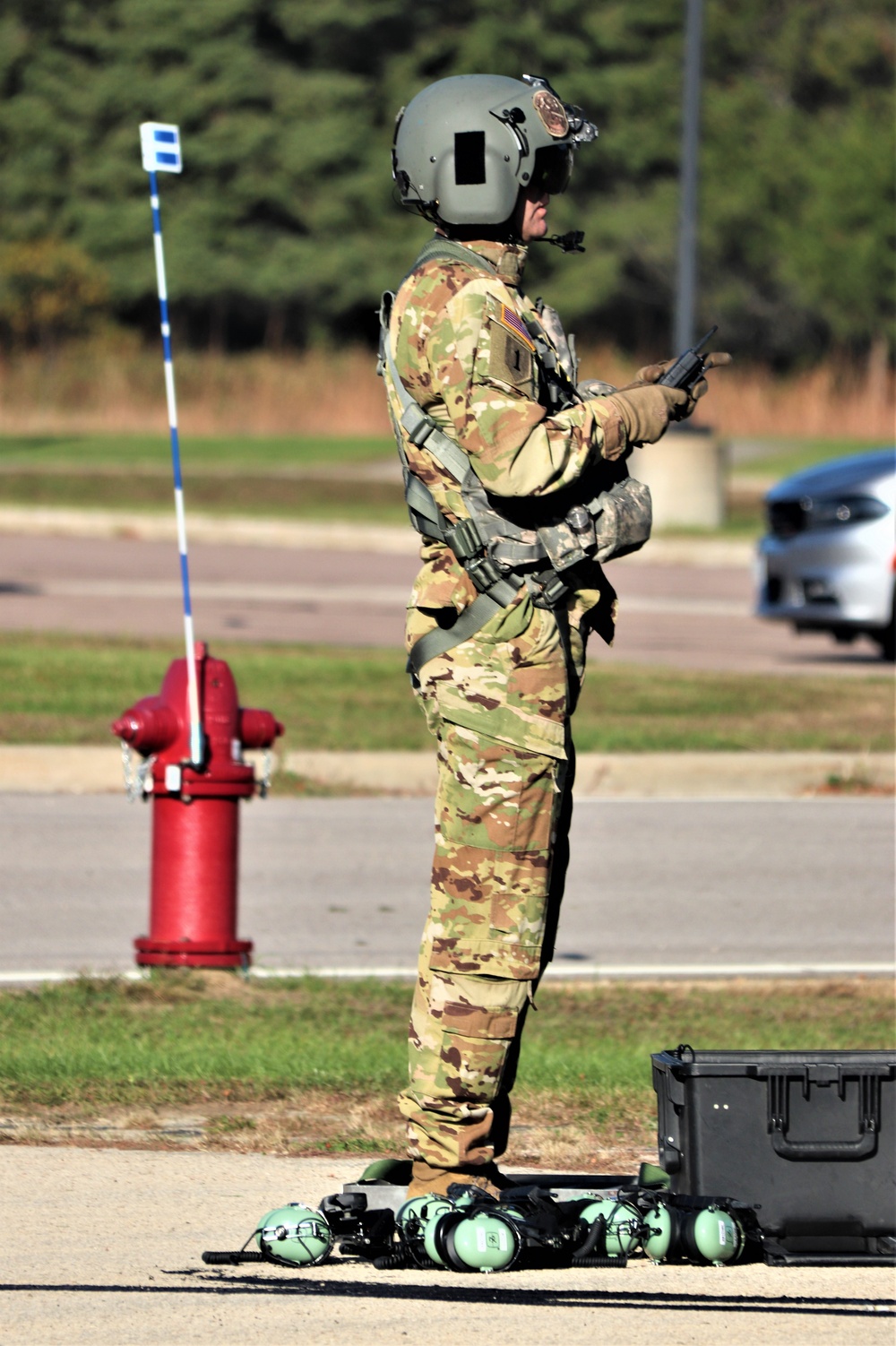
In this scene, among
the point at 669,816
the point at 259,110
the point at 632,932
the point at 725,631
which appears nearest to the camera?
the point at 632,932

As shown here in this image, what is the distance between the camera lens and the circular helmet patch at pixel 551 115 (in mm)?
4383

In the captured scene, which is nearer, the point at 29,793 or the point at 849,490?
the point at 29,793

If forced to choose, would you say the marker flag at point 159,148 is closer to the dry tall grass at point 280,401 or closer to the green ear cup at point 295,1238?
the green ear cup at point 295,1238

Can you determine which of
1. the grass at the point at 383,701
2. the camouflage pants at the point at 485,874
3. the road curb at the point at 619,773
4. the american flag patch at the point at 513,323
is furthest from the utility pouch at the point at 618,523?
the grass at the point at 383,701

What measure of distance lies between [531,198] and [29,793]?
662 cm

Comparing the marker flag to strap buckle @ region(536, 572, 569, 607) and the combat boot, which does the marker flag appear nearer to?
strap buckle @ region(536, 572, 569, 607)

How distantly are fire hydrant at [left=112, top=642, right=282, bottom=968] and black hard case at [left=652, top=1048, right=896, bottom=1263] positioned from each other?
267cm

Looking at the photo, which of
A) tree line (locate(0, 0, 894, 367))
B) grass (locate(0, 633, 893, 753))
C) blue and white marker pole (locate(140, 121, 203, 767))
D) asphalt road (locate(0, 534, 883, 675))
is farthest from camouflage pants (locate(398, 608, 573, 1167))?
tree line (locate(0, 0, 894, 367))

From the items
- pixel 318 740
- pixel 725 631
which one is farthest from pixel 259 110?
pixel 318 740

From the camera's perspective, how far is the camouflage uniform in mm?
4250

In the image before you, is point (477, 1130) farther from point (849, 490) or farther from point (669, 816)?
point (849, 490)

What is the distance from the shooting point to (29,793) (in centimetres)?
1056

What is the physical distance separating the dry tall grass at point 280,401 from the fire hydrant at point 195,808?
1211 inches

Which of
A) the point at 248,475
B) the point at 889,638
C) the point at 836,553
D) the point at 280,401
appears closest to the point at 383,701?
the point at 836,553
